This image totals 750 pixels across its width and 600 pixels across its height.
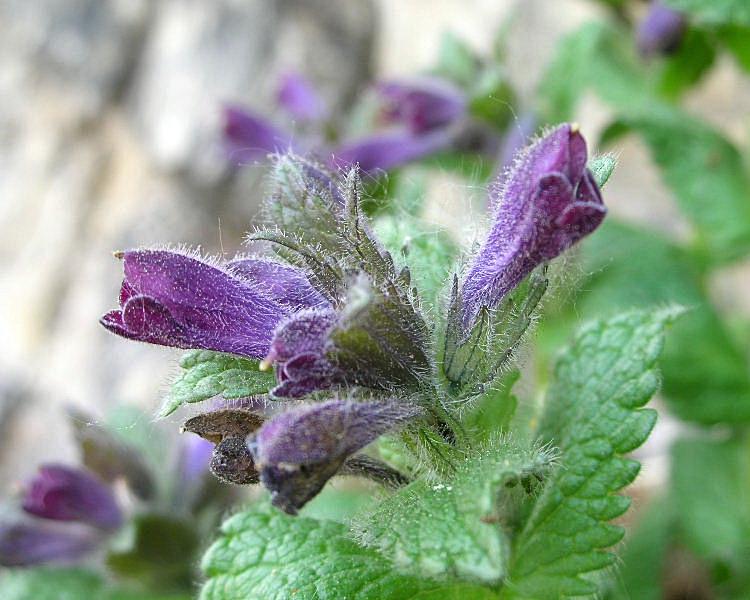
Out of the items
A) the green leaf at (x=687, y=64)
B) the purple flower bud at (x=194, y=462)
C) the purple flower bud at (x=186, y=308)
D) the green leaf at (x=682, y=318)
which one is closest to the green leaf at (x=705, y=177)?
the green leaf at (x=682, y=318)

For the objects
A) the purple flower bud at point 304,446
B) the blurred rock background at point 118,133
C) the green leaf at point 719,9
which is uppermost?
the blurred rock background at point 118,133

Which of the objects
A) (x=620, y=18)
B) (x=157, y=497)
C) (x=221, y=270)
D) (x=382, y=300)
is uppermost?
(x=620, y=18)

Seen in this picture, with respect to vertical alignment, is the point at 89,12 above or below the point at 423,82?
above

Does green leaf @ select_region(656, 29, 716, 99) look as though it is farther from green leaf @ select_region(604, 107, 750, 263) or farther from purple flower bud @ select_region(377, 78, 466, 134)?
purple flower bud @ select_region(377, 78, 466, 134)

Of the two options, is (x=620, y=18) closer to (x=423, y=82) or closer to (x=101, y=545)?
(x=423, y=82)

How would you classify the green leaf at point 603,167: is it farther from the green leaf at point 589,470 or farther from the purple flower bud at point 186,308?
the purple flower bud at point 186,308

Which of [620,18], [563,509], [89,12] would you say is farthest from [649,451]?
[89,12]
